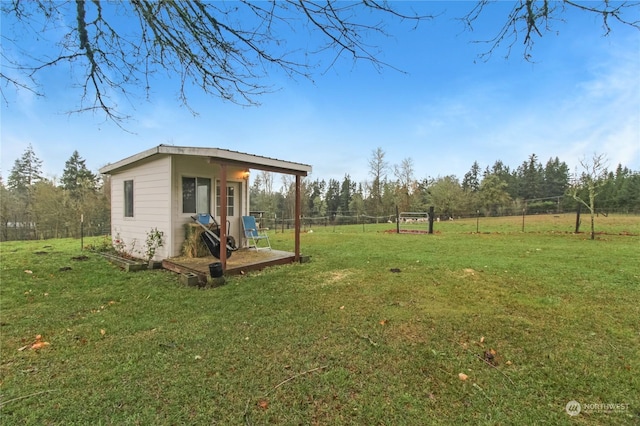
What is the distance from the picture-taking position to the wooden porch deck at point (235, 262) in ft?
17.0

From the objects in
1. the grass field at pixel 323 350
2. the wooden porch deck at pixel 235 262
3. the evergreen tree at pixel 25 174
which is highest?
the evergreen tree at pixel 25 174

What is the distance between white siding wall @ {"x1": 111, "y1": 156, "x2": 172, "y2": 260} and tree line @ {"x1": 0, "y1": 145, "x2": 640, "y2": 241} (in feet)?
6.17

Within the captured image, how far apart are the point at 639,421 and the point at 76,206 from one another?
2493cm

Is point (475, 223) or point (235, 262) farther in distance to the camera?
point (475, 223)

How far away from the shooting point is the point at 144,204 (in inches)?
260

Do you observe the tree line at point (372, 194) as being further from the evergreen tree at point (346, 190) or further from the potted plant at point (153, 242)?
the potted plant at point (153, 242)

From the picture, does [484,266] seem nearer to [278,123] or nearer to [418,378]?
[418,378]

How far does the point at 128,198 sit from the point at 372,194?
2694 cm

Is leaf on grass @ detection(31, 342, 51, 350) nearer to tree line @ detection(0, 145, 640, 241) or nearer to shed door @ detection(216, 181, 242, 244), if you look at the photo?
shed door @ detection(216, 181, 242, 244)

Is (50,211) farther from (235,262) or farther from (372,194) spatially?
(372,194)

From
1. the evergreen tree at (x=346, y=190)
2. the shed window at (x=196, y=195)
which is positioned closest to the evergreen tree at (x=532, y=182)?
the evergreen tree at (x=346, y=190)

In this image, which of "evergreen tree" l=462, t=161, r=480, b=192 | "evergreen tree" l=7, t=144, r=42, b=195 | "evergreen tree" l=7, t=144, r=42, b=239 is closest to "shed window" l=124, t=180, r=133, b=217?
"evergreen tree" l=7, t=144, r=42, b=239

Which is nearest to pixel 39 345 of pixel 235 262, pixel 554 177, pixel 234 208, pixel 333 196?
pixel 235 262

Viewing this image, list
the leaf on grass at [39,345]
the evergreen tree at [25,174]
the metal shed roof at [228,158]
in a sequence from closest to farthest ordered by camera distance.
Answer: the leaf on grass at [39,345] → the metal shed roof at [228,158] → the evergreen tree at [25,174]
